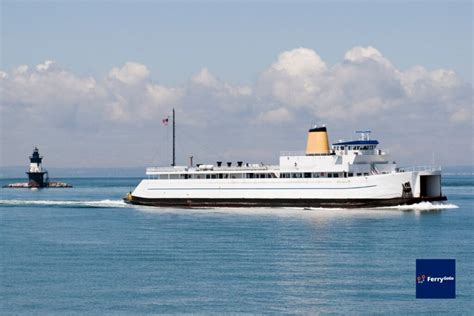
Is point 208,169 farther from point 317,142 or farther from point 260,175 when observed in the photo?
point 317,142

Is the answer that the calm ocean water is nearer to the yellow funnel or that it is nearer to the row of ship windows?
the row of ship windows

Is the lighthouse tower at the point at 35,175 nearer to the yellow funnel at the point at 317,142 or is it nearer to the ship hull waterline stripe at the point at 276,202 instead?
the ship hull waterline stripe at the point at 276,202

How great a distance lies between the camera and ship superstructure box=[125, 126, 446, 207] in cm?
7175

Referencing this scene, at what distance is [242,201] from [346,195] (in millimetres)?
10260

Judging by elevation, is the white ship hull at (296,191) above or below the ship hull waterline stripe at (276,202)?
above

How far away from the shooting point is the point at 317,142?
7800cm

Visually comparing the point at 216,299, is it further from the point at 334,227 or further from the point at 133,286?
the point at 334,227

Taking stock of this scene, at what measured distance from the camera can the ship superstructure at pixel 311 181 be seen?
235 ft

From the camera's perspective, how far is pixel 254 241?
52562mm

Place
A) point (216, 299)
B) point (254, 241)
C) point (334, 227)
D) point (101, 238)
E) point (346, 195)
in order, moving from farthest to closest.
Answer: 1. point (346, 195)
2. point (334, 227)
3. point (101, 238)
4. point (254, 241)
5. point (216, 299)

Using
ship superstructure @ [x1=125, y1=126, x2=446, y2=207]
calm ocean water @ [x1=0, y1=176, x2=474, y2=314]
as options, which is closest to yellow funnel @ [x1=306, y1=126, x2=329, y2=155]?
ship superstructure @ [x1=125, y1=126, x2=446, y2=207]

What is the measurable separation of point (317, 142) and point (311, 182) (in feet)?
17.7

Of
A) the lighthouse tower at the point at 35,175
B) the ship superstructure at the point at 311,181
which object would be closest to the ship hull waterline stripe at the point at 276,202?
the ship superstructure at the point at 311,181

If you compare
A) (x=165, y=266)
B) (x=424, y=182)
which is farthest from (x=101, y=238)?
(x=424, y=182)
